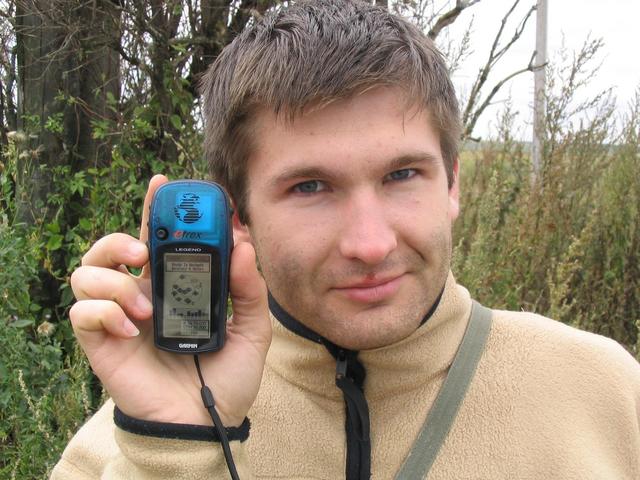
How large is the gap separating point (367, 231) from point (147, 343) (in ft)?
1.72

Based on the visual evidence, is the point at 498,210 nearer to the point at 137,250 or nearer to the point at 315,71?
the point at 315,71

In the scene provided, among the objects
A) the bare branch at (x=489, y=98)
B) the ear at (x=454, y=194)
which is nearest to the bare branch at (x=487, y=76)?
the bare branch at (x=489, y=98)

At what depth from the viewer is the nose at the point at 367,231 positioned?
1367mm

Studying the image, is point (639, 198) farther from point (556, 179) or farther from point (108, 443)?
point (108, 443)

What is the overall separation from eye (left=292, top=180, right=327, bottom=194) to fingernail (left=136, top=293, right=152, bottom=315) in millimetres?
409

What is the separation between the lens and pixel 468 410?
152 cm

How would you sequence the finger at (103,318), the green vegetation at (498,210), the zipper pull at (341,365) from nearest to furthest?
the finger at (103,318) → the zipper pull at (341,365) → the green vegetation at (498,210)

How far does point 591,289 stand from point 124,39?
9.63 ft

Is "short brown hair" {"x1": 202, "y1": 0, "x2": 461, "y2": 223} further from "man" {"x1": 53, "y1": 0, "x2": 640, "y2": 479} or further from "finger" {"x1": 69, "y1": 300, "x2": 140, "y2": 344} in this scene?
→ "finger" {"x1": 69, "y1": 300, "x2": 140, "y2": 344}

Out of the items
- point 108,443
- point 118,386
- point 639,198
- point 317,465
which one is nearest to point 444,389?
point 317,465

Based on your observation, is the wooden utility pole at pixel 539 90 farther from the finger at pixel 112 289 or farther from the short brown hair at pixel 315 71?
the finger at pixel 112 289

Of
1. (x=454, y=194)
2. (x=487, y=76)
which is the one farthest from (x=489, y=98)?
(x=454, y=194)

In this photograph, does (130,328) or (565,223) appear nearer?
(130,328)

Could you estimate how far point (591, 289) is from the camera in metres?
3.55
